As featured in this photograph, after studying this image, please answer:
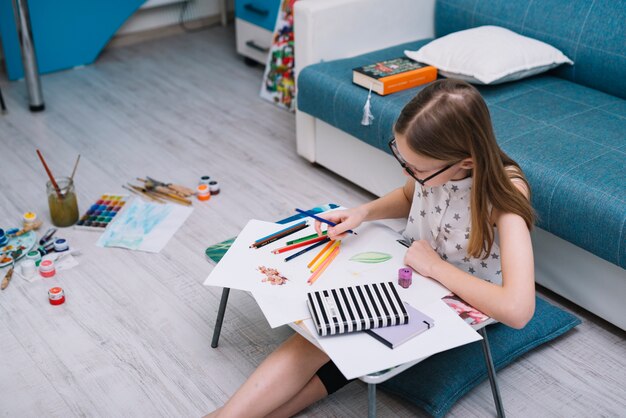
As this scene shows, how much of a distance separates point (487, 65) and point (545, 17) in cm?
36

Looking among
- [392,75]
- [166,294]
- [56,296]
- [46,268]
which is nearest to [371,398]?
[166,294]

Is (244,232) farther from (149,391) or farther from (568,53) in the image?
(568,53)

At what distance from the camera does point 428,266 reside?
1.58 meters

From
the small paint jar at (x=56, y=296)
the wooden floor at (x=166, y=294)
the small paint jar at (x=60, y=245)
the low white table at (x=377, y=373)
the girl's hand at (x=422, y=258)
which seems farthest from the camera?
the small paint jar at (x=60, y=245)

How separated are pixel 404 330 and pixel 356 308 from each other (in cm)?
10

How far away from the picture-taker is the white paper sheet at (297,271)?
1.53m

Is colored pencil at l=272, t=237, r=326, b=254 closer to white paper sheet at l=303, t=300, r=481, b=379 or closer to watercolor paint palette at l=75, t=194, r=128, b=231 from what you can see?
white paper sheet at l=303, t=300, r=481, b=379

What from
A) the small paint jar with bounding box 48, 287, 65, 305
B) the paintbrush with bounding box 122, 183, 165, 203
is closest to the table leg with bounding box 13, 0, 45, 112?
the paintbrush with bounding box 122, 183, 165, 203

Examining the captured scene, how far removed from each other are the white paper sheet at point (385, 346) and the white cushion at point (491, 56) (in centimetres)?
121

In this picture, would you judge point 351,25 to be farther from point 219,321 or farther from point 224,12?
point 224,12

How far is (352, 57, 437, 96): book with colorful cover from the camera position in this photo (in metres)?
2.46

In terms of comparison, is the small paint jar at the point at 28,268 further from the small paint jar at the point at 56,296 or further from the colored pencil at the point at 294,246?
the colored pencil at the point at 294,246

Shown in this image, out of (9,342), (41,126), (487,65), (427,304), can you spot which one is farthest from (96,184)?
(427,304)

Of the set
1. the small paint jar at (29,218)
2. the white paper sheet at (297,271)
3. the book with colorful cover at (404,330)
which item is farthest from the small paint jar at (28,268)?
the book with colorful cover at (404,330)
